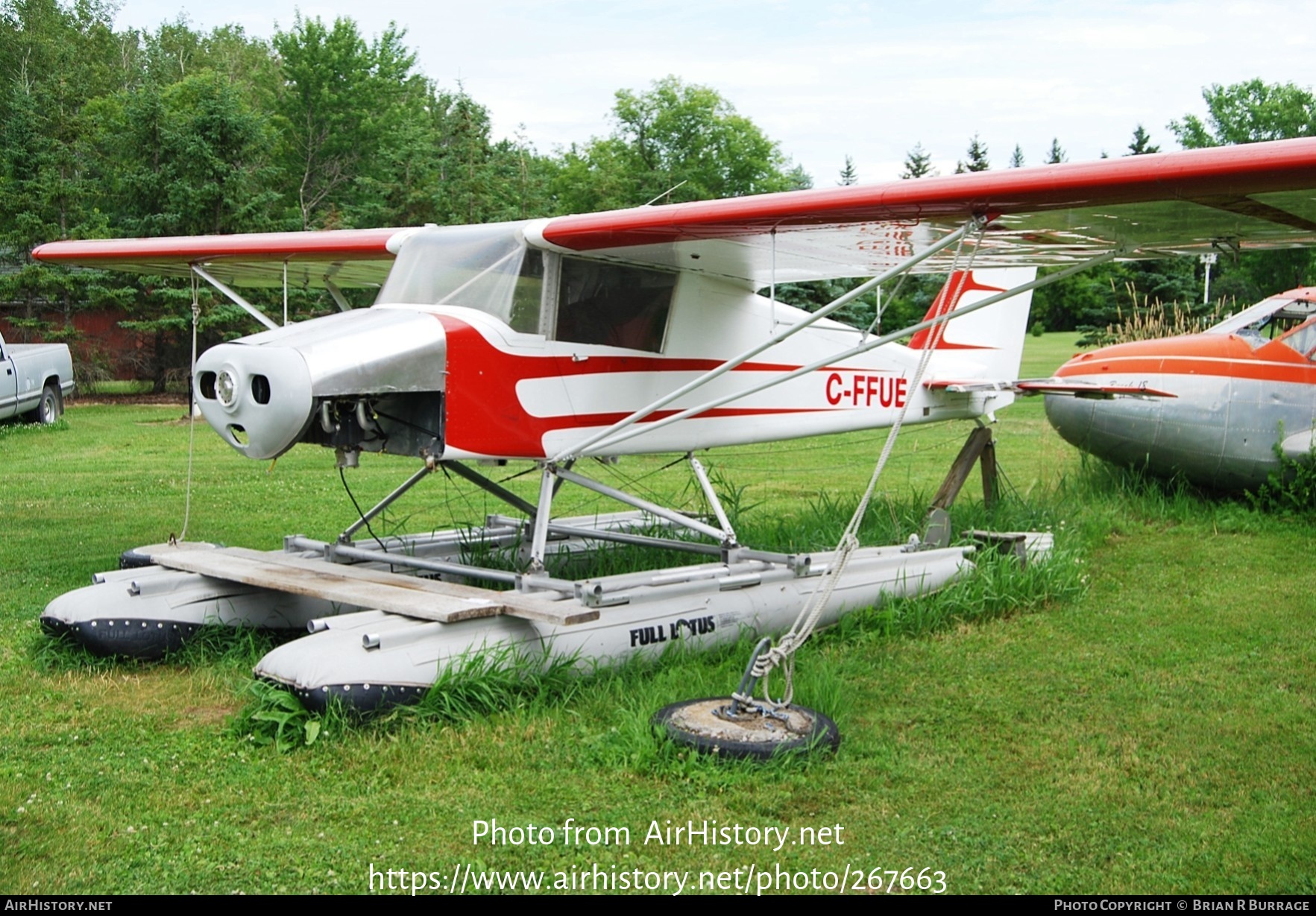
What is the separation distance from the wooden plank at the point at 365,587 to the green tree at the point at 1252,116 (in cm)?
4019

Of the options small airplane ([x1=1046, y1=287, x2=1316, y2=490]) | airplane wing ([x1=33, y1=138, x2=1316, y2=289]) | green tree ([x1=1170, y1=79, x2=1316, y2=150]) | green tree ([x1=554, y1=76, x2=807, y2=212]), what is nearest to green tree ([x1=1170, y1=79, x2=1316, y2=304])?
green tree ([x1=1170, y1=79, x2=1316, y2=150])

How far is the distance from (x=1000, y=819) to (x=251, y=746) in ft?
10.3

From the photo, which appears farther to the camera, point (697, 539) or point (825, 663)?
point (697, 539)

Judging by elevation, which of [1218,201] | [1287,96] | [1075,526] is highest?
[1287,96]

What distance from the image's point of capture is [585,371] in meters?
6.99

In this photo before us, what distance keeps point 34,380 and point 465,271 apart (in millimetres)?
14867

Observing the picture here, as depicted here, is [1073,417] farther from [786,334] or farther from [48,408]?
[48,408]

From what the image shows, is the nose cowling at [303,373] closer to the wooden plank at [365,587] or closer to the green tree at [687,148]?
the wooden plank at [365,587]

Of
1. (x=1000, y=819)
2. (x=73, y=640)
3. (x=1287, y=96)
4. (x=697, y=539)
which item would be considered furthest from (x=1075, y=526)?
(x=1287, y=96)

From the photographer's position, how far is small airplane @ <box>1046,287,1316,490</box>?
1027 centimetres

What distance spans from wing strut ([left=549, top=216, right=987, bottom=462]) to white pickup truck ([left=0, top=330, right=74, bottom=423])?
14.5 m

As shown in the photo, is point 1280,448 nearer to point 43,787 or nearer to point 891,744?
point 891,744

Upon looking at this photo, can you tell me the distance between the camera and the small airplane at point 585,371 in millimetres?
5320

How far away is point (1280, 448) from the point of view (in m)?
10.2
